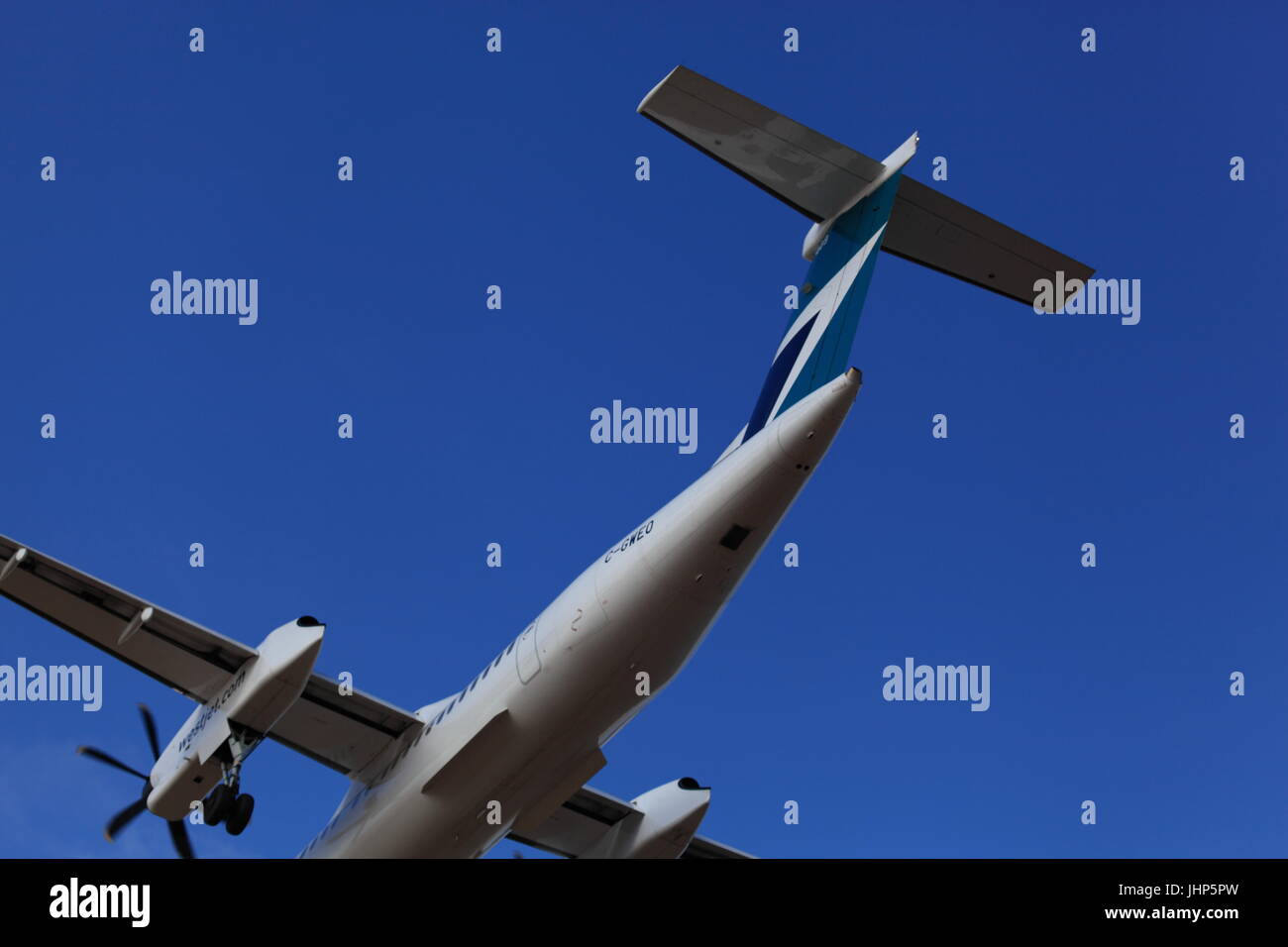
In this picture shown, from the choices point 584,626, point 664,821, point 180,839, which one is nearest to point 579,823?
point 664,821

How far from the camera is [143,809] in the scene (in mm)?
15461

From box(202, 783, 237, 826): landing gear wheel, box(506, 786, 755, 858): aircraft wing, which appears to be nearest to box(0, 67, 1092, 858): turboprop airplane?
box(202, 783, 237, 826): landing gear wheel

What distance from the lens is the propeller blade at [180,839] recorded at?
15570 mm

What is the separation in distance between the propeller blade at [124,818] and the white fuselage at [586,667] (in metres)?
2.20

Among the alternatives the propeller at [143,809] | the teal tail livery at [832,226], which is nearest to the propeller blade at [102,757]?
the propeller at [143,809]

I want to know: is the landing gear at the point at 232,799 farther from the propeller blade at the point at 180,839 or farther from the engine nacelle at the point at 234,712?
the propeller blade at the point at 180,839

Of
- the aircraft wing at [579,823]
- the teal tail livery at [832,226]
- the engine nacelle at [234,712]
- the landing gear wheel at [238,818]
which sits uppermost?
the teal tail livery at [832,226]

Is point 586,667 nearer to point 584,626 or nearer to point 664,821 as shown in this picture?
point 584,626

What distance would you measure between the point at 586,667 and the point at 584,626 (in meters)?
0.36

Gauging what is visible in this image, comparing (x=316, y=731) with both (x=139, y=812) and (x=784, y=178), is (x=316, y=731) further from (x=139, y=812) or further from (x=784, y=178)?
(x=784, y=178)
